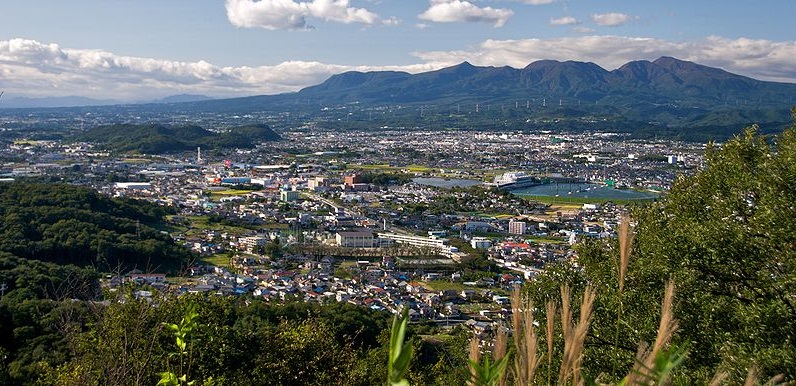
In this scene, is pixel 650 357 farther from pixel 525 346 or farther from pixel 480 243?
pixel 480 243

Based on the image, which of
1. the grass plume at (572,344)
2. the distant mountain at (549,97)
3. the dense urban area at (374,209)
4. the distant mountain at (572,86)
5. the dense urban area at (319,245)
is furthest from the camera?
the distant mountain at (572,86)

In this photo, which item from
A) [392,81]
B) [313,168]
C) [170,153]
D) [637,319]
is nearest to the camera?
[637,319]

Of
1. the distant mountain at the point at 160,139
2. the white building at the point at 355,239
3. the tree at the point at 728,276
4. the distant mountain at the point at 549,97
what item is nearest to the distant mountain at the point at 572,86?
the distant mountain at the point at 549,97

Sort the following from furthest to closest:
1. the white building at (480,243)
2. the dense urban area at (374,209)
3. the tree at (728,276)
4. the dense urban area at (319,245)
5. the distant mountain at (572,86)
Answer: the distant mountain at (572,86)
the white building at (480,243)
the dense urban area at (374,209)
the dense urban area at (319,245)
the tree at (728,276)

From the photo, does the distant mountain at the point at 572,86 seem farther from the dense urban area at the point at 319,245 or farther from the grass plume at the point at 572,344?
the grass plume at the point at 572,344

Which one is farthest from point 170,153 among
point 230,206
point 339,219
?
point 339,219

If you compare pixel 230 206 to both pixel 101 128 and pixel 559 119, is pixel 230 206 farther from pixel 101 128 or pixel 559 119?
pixel 559 119

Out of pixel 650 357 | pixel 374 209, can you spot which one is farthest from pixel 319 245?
pixel 650 357

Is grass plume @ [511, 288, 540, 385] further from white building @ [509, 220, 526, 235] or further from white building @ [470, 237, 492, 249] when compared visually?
white building @ [509, 220, 526, 235]
